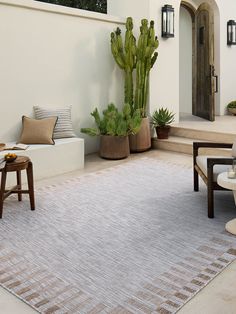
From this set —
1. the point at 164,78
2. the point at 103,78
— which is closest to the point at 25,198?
the point at 103,78

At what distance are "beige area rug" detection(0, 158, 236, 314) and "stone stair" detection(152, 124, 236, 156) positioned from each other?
187 centimetres

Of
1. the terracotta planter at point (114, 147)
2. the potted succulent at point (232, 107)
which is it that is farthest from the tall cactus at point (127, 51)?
the potted succulent at point (232, 107)

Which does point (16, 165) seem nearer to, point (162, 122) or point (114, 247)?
point (114, 247)

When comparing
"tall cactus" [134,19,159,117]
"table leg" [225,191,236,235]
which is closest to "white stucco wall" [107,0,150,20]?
"tall cactus" [134,19,159,117]

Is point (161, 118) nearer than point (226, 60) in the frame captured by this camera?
Yes

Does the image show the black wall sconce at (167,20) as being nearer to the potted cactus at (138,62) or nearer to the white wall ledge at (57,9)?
the potted cactus at (138,62)

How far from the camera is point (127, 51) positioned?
6.68m

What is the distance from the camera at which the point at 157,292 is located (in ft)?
8.38

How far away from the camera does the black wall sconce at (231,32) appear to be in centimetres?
888

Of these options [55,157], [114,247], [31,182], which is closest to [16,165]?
[31,182]

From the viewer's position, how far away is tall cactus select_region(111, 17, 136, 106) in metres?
6.65

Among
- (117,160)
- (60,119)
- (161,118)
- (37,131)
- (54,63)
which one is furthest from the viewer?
(161,118)

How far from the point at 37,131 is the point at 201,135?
2992 mm

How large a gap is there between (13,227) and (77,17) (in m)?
3.91
